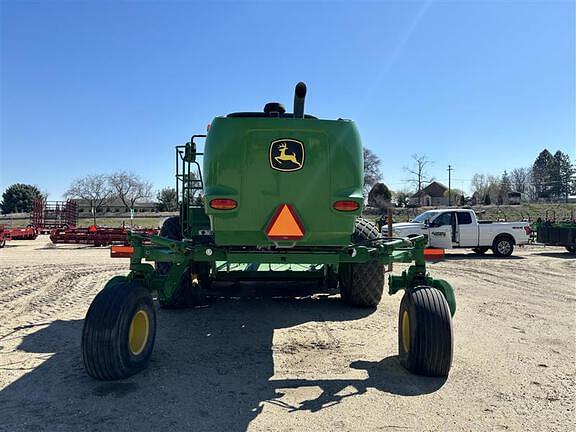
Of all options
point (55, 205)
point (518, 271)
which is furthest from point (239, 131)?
point (55, 205)

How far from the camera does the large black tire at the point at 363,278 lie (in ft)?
21.8

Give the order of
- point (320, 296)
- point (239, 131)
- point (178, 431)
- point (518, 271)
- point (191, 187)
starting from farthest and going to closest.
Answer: point (518, 271), point (320, 296), point (191, 187), point (239, 131), point (178, 431)

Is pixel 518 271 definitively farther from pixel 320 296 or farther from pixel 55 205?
pixel 55 205

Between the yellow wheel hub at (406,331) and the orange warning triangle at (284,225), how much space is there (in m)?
1.36

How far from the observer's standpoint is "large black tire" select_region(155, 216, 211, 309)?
6743 mm

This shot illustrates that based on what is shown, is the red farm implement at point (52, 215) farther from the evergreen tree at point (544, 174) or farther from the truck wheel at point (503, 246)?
the evergreen tree at point (544, 174)

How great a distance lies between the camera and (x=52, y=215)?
2686 centimetres

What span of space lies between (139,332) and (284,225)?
181cm

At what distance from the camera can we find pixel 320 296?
814 centimetres

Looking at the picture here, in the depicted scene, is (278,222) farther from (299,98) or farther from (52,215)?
(52,215)

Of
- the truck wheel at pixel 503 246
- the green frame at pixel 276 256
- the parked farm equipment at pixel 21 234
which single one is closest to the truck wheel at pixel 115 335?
the green frame at pixel 276 256

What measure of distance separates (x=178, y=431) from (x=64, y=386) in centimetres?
143

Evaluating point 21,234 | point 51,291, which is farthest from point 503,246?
point 21,234

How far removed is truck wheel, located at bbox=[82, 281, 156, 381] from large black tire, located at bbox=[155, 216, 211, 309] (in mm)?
2382
